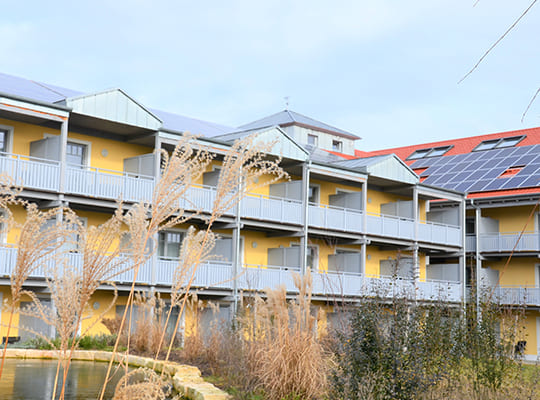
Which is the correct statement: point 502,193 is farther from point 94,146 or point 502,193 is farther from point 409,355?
point 409,355


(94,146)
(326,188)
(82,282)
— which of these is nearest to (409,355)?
(82,282)

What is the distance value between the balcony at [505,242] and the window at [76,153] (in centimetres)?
1911

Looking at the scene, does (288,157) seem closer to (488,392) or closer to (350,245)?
(350,245)

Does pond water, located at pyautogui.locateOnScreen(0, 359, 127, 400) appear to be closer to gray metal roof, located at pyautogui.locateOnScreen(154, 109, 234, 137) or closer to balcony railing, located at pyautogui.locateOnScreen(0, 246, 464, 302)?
balcony railing, located at pyautogui.locateOnScreen(0, 246, 464, 302)

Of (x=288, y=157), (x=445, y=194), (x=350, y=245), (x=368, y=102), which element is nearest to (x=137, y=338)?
(x=368, y=102)

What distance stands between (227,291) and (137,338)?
298 inches

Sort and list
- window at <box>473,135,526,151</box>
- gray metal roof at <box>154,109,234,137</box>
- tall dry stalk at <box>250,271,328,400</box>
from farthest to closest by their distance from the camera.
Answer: window at <box>473,135,526,151</box> < gray metal roof at <box>154,109,234,137</box> < tall dry stalk at <box>250,271,328,400</box>

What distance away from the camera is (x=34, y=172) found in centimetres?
1928

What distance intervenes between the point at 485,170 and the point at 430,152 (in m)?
6.75

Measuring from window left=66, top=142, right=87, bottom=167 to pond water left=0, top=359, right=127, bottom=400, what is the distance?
8512 mm

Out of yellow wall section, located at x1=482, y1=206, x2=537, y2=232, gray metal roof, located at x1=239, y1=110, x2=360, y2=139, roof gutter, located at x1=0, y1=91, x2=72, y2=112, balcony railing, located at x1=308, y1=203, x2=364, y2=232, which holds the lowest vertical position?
balcony railing, located at x1=308, y1=203, x2=364, y2=232

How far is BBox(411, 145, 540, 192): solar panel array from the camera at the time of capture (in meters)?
30.9

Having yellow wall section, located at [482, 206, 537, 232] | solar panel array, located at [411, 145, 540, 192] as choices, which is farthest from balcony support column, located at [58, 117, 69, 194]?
yellow wall section, located at [482, 206, 537, 232]

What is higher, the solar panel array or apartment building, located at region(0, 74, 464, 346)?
the solar panel array
